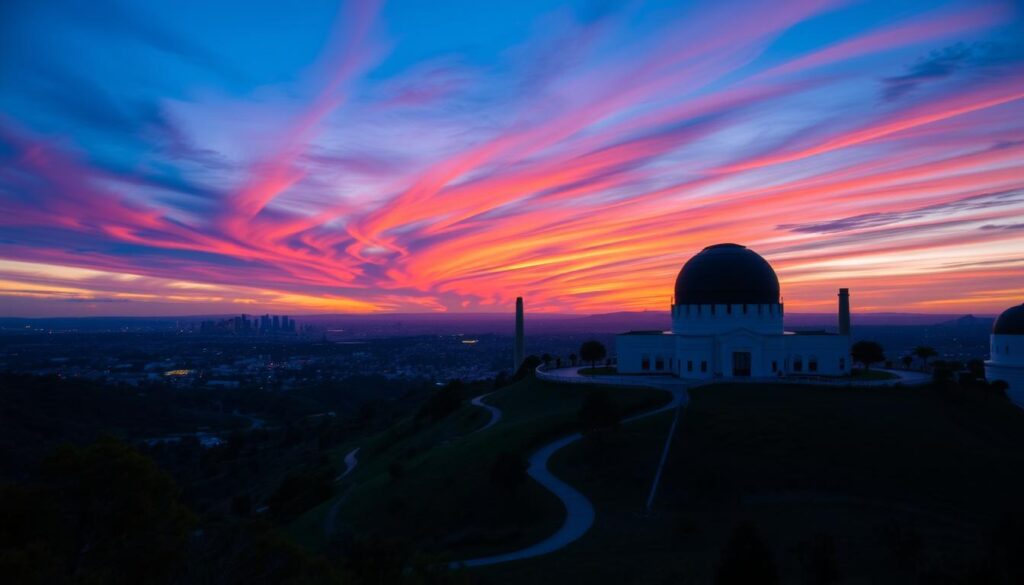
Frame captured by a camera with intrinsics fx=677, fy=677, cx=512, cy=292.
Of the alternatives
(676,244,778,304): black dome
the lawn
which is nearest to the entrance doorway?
(676,244,778,304): black dome

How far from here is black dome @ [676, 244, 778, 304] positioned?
197 feet

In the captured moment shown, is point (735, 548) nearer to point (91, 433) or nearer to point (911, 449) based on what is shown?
point (911, 449)

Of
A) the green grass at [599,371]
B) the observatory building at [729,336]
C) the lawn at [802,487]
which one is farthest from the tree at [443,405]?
the lawn at [802,487]

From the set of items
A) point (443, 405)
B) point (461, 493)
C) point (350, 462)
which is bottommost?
point (350, 462)

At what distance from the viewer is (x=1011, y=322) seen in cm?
6209

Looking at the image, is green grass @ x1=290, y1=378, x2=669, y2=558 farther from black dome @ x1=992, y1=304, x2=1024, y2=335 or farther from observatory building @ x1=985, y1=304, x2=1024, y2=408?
black dome @ x1=992, y1=304, x2=1024, y2=335

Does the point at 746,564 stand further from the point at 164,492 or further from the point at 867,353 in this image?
the point at 867,353

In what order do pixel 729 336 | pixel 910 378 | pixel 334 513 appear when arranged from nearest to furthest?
pixel 334 513 < pixel 910 378 < pixel 729 336

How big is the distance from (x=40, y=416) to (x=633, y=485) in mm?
76478

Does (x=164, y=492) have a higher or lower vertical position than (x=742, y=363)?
lower

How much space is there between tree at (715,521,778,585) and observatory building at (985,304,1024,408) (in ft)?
178

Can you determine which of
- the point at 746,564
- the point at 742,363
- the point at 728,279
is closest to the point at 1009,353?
the point at 742,363

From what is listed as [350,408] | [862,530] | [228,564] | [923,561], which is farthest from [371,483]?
[350,408]

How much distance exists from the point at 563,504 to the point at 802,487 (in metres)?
11.4
